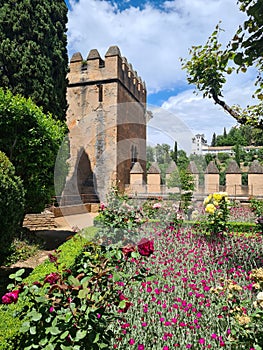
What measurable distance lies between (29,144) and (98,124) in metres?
9.34

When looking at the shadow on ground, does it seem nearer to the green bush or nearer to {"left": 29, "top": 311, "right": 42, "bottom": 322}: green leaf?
the green bush

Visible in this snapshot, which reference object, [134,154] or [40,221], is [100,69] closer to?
[134,154]

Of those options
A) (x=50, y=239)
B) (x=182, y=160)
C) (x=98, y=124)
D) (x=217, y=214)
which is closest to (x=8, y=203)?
(x=217, y=214)

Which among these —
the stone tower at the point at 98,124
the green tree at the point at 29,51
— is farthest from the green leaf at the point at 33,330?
the stone tower at the point at 98,124

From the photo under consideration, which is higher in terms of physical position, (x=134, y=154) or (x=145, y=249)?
(x=134, y=154)

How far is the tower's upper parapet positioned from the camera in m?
14.3

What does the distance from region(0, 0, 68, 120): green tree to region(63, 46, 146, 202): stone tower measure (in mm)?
4953

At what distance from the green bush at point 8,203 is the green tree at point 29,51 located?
536cm

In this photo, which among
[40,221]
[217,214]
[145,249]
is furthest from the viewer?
[40,221]

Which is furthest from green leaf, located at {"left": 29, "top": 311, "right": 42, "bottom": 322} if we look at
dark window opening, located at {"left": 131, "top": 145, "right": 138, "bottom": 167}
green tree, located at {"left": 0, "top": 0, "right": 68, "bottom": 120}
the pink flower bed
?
dark window opening, located at {"left": 131, "top": 145, "right": 138, "bottom": 167}

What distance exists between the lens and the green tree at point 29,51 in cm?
879

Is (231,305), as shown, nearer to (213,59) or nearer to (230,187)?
(213,59)

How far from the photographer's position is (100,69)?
1478 centimetres

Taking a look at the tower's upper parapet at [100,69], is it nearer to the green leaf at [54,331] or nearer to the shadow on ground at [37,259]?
the shadow on ground at [37,259]
